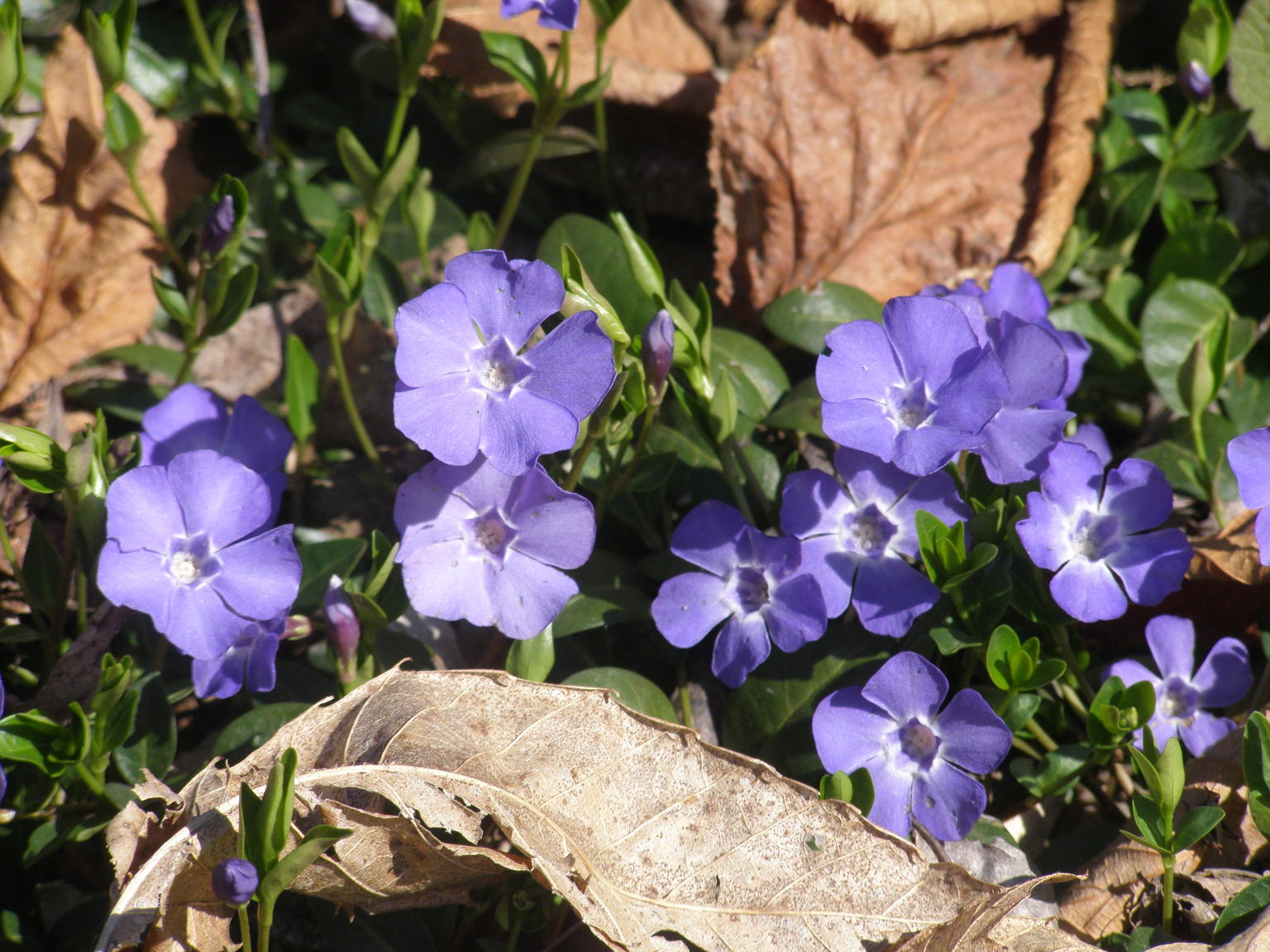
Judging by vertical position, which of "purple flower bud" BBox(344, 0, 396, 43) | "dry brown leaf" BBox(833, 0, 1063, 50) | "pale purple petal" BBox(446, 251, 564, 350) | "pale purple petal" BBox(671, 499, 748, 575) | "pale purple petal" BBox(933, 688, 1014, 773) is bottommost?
"pale purple petal" BBox(933, 688, 1014, 773)

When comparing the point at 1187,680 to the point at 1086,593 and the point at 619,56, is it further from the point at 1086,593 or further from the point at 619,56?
the point at 619,56

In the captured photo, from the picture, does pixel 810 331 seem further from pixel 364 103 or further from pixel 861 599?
pixel 364 103

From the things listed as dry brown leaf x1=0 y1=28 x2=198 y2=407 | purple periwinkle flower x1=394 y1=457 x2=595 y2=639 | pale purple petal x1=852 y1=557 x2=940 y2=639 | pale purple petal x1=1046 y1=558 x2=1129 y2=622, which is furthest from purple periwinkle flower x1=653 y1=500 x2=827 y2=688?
dry brown leaf x1=0 y1=28 x2=198 y2=407

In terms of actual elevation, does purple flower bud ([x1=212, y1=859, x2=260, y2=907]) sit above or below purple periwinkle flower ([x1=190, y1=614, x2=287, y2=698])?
above

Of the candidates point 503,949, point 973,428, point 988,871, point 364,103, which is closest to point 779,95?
point 364,103

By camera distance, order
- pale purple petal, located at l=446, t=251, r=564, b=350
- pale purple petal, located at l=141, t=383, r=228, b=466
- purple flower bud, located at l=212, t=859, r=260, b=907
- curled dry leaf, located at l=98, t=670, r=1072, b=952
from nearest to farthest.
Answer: purple flower bud, located at l=212, t=859, r=260, b=907
curled dry leaf, located at l=98, t=670, r=1072, b=952
pale purple petal, located at l=446, t=251, r=564, b=350
pale purple petal, located at l=141, t=383, r=228, b=466

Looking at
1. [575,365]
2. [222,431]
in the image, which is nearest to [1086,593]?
[575,365]

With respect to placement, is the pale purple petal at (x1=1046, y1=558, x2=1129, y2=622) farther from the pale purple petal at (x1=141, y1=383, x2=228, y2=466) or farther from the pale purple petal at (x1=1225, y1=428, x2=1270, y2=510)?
the pale purple petal at (x1=141, y1=383, x2=228, y2=466)
